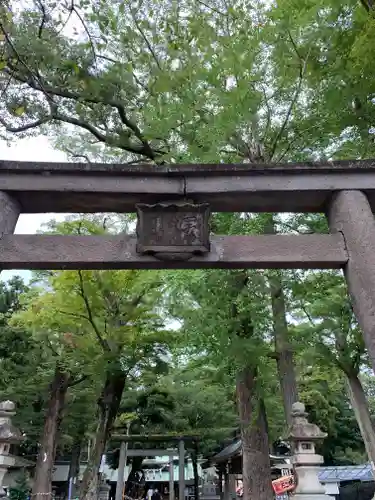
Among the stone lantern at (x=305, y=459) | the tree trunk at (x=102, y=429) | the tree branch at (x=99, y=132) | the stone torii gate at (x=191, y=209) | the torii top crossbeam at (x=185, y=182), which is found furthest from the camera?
the tree trunk at (x=102, y=429)

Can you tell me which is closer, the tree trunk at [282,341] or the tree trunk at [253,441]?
the tree trunk at [282,341]

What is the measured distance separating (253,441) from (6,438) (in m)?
5.16

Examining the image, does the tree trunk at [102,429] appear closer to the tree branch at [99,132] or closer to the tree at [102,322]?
the tree at [102,322]

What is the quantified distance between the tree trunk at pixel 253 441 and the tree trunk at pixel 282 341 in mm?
634

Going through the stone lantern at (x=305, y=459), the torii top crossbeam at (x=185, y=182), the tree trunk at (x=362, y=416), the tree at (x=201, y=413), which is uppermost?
the tree at (x=201, y=413)

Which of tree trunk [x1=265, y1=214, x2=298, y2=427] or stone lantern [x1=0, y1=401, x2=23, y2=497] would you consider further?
tree trunk [x1=265, y1=214, x2=298, y2=427]

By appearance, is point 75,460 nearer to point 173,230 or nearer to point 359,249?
point 173,230

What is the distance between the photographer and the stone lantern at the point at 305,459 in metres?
6.46

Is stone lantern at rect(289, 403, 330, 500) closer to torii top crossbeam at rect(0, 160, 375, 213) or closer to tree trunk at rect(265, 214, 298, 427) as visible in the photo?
tree trunk at rect(265, 214, 298, 427)

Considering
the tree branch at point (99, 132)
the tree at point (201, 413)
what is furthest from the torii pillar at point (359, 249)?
the tree at point (201, 413)

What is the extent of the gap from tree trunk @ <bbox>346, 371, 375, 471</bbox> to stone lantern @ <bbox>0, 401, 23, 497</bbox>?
777cm

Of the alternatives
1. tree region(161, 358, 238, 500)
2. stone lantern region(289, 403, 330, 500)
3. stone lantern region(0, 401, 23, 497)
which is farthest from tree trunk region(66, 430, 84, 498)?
stone lantern region(289, 403, 330, 500)

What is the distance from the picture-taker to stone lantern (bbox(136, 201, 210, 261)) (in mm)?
4141

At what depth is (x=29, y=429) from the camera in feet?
64.7
